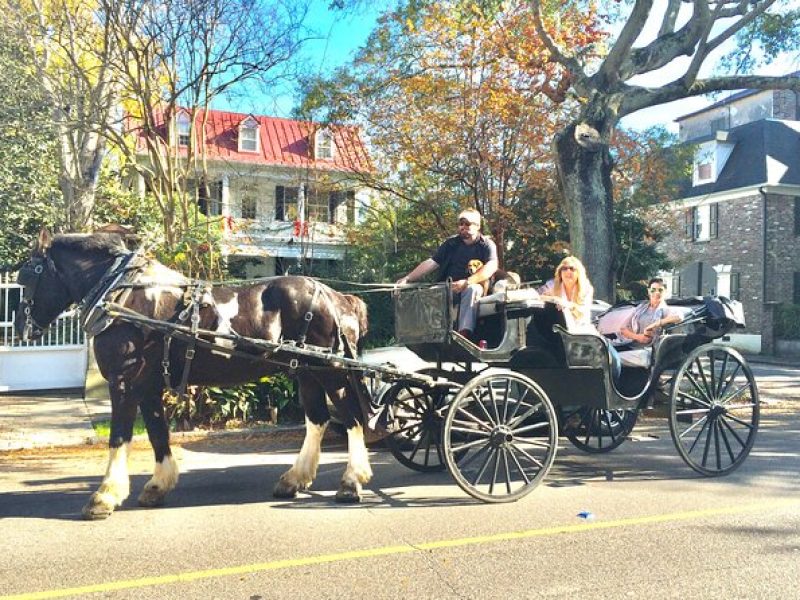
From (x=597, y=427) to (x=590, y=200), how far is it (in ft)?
17.2

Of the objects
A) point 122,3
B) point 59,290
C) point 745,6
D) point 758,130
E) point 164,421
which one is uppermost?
point 758,130

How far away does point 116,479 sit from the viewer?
5.46m

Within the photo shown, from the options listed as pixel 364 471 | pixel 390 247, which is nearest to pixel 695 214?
pixel 390 247

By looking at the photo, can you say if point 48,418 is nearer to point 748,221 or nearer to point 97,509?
point 97,509

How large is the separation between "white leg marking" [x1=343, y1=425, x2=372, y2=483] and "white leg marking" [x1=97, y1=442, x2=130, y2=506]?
5.65 ft

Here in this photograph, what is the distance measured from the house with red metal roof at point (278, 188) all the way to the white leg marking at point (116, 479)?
22.2 feet

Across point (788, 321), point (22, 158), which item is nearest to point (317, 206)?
point (22, 158)

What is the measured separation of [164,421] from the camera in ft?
19.7

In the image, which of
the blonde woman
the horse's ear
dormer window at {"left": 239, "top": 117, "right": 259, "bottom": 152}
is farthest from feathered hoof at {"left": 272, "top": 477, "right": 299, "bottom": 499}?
dormer window at {"left": 239, "top": 117, "right": 259, "bottom": 152}

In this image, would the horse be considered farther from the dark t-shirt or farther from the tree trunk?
the tree trunk

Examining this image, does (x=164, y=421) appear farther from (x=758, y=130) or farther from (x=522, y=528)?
(x=758, y=130)

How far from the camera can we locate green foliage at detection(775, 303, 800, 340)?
2606cm

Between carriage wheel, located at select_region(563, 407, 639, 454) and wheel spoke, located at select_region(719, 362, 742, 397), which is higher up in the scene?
wheel spoke, located at select_region(719, 362, 742, 397)

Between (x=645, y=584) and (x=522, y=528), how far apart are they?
3.92 ft
